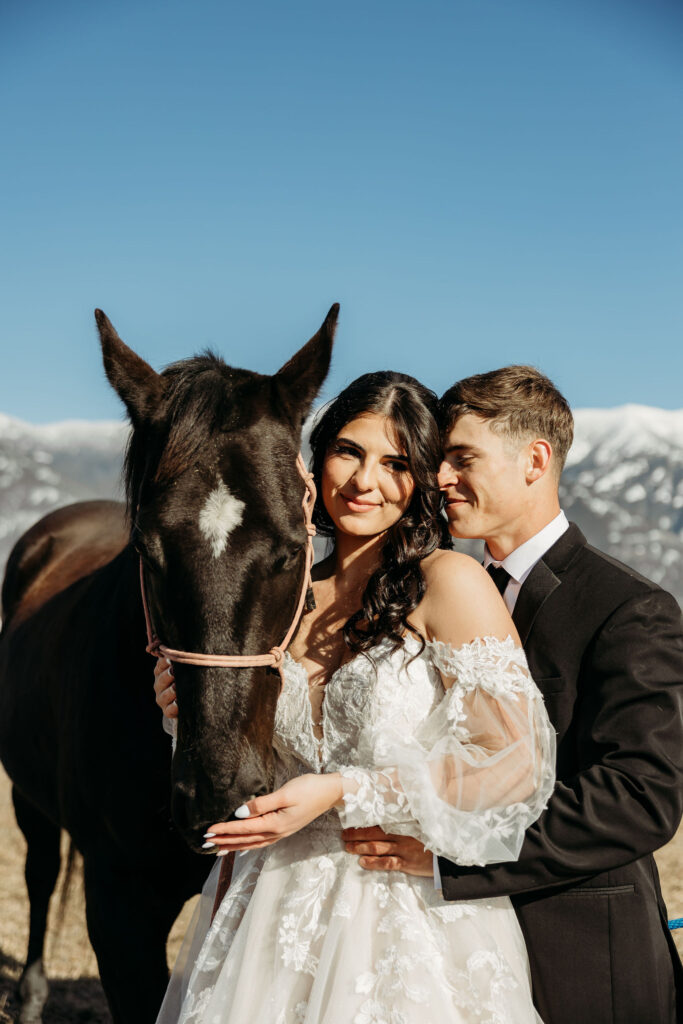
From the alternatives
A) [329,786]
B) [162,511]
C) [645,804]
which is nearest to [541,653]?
[645,804]

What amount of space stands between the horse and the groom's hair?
421 millimetres

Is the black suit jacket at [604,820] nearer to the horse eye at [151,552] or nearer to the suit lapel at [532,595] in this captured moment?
the suit lapel at [532,595]

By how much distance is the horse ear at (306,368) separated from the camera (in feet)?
7.14

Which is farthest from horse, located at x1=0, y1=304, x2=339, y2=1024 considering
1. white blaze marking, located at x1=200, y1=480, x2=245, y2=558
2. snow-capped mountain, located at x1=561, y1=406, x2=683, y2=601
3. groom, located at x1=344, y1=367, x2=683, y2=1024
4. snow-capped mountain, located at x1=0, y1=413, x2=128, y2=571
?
snow-capped mountain, located at x1=0, y1=413, x2=128, y2=571

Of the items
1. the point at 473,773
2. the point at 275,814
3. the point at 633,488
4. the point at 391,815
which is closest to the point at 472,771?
the point at 473,773

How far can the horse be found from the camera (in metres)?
1.79

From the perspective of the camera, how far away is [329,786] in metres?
1.73

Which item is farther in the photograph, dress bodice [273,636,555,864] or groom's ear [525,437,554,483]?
groom's ear [525,437,554,483]

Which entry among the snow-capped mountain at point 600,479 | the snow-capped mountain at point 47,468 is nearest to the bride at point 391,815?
the snow-capped mountain at point 600,479

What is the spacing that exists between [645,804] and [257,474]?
116 centimetres

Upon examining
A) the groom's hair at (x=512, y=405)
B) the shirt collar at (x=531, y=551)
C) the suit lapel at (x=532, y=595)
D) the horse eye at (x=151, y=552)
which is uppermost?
the groom's hair at (x=512, y=405)

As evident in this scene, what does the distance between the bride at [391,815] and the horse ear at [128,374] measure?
2.33 ft

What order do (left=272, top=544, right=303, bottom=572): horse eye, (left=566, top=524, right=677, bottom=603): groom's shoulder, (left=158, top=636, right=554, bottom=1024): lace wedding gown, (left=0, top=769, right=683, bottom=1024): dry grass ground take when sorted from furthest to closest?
(left=0, top=769, right=683, bottom=1024): dry grass ground < (left=566, top=524, right=677, bottom=603): groom's shoulder < (left=272, top=544, right=303, bottom=572): horse eye < (left=158, top=636, right=554, bottom=1024): lace wedding gown

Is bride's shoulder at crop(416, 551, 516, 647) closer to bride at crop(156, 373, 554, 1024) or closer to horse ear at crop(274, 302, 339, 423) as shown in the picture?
bride at crop(156, 373, 554, 1024)
